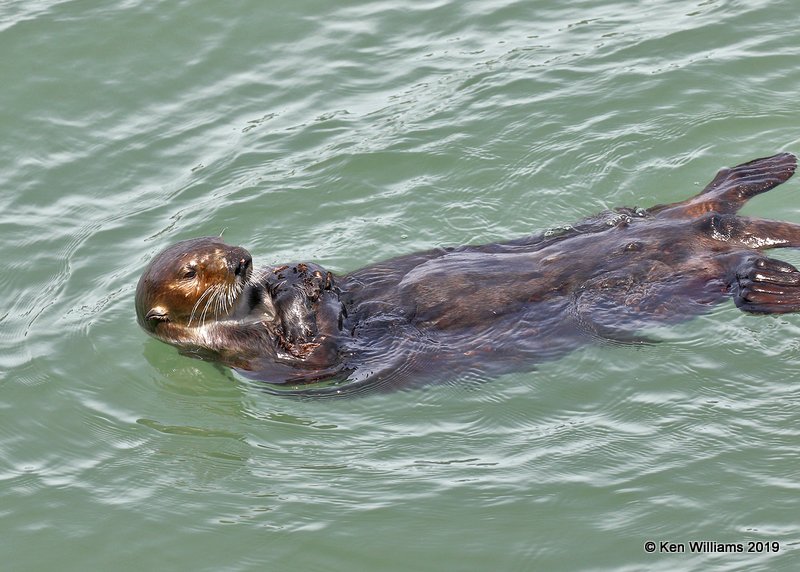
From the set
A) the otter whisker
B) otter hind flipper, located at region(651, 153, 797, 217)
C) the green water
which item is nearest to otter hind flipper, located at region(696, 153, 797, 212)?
otter hind flipper, located at region(651, 153, 797, 217)

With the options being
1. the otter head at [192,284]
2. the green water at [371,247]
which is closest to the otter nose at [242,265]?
the otter head at [192,284]

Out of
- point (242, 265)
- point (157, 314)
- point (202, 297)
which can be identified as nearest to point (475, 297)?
point (242, 265)

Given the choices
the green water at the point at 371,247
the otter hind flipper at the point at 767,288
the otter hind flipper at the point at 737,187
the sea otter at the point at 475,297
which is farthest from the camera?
the otter hind flipper at the point at 737,187

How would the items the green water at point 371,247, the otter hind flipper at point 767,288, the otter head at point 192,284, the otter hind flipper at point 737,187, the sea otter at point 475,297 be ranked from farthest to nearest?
the otter hind flipper at point 737,187 → the otter head at point 192,284 → the sea otter at point 475,297 → the otter hind flipper at point 767,288 → the green water at point 371,247

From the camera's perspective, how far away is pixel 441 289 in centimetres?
665

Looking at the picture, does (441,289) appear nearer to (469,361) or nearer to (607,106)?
(469,361)

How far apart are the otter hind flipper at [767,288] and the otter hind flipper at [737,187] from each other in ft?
2.06

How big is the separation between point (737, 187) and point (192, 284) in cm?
335

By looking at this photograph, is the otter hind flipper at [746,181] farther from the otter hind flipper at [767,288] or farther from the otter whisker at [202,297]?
the otter whisker at [202,297]

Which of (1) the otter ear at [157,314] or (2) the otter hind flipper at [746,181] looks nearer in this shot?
(1) the otter ear at [157,314]

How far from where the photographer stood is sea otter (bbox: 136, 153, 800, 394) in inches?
253

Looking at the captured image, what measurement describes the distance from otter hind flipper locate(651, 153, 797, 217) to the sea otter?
0.01 meters

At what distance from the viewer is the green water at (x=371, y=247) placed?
583 cm

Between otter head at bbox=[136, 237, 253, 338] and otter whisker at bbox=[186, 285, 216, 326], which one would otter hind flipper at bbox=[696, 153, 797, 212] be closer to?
otter head at bbox=[136, 237, 253, 338]
